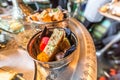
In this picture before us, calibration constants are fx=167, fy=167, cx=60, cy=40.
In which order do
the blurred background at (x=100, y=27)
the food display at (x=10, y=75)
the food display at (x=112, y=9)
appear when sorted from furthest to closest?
the blurred background at (x=100, y=27) → the food display at (x=112, y=9) → the food display at (x=10, y=75)

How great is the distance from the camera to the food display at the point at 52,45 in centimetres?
45

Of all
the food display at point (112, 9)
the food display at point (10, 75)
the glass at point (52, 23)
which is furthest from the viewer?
the food display at point (112, 9)

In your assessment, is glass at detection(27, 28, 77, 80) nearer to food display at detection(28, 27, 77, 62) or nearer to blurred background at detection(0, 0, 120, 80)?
food display at detection(28, 27, 77, 62)

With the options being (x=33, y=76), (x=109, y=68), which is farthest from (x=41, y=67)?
(x=109, y=68)

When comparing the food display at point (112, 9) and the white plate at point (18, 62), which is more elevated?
the food display at point (112, 9)

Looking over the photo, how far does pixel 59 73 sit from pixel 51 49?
76 mm

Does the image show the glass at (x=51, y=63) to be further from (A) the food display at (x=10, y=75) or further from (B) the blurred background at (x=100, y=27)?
(B) the blurred background at (x=100, y=27)

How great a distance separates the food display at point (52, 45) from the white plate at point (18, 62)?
0.05 m

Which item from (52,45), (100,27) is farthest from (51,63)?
(100,27)

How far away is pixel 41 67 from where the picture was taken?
0.48 metres

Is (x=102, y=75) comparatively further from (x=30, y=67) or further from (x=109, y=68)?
(x=30, y=67)

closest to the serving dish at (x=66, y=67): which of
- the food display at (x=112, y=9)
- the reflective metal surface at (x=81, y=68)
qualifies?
the reflective metal surface at (x=81, y=68)

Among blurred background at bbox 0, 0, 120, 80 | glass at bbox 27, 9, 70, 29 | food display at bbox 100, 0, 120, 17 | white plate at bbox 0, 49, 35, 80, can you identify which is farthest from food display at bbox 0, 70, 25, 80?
food display at bbox 100, 0, 120, 17

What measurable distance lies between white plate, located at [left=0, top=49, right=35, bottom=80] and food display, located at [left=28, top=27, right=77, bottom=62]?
53 millimetres
